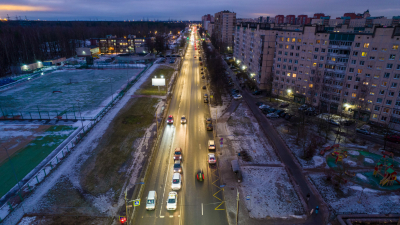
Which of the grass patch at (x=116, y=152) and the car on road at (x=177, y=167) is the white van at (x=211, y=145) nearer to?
the car on road at (x=177, y=167)

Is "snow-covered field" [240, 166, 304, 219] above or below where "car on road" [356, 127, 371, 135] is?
below

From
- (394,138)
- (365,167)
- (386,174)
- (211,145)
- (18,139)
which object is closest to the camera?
(386,174)

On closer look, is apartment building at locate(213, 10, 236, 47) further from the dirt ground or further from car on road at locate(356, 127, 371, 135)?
the dirt ground

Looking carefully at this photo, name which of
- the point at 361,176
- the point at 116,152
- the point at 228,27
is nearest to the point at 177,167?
the point at 116,152

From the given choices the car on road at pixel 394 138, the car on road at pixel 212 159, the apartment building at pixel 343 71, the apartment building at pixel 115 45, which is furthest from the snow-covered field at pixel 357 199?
the apartment building at pixel 115 45

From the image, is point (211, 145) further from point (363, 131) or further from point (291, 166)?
point (363, 131)

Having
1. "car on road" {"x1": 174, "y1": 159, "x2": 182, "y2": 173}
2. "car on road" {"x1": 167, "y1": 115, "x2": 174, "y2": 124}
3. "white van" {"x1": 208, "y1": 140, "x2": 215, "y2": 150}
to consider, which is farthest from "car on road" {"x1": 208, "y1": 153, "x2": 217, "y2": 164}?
"car on road" {"x1": 167, "y1": 115, "x2": 174, "y2": 124}
